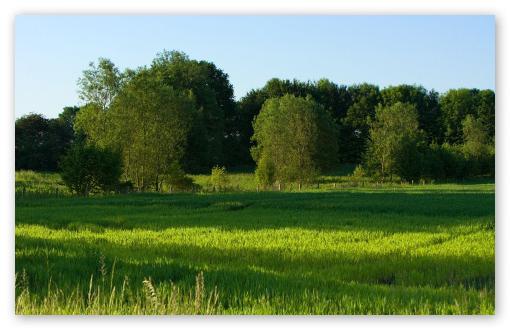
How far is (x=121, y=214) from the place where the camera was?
18.1m

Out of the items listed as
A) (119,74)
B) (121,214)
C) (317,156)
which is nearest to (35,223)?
(121,214)

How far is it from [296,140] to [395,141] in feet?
23.2

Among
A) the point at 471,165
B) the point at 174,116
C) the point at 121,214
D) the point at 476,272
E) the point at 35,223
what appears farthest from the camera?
the point at 174,116

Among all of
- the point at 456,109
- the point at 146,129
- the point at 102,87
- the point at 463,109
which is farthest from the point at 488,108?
the point at 102,87

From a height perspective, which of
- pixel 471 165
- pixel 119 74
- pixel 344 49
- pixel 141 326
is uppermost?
pixel 119 74

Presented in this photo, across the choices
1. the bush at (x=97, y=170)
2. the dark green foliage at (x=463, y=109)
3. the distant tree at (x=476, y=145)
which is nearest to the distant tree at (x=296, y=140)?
the bush at (x=97, y=170)

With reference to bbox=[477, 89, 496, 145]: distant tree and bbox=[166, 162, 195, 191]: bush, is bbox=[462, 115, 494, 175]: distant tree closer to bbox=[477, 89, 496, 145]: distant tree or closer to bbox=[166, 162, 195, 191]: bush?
bbox=[477, 89, 496, 145]: distant tree

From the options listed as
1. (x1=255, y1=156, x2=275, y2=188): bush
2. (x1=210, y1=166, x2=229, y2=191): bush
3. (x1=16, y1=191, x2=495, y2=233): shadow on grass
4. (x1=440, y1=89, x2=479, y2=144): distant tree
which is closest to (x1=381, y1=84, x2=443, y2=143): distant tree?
(x1=440, y1=89, x2=479, y2=144): distant tree

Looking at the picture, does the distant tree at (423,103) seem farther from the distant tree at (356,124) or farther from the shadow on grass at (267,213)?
the shadow on grass at (267,213)

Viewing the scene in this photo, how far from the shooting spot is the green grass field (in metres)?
7.04

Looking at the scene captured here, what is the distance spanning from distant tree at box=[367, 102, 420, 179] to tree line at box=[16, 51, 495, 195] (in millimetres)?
82

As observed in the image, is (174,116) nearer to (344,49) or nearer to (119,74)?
(119,74)

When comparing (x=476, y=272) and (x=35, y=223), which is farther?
(x=35, y=223)

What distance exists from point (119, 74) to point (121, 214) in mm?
23463
